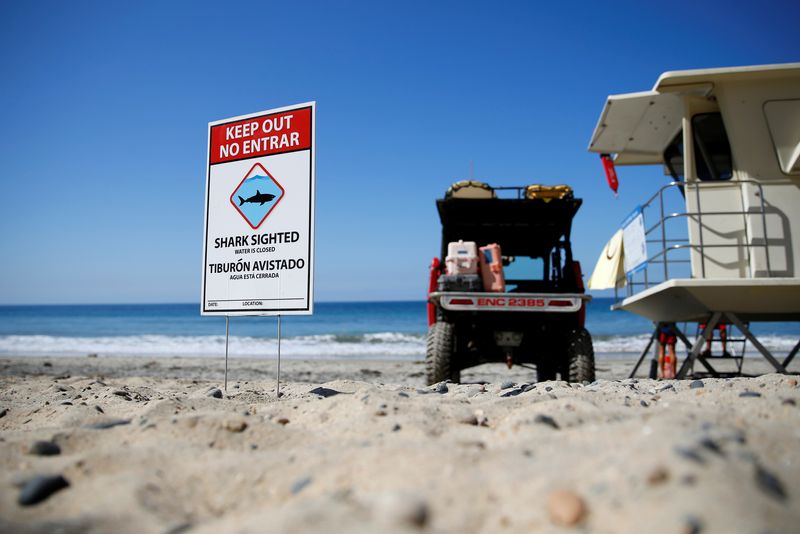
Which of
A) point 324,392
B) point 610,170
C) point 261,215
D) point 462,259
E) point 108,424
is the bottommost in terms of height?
point 324,392

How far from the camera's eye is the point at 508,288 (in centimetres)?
862

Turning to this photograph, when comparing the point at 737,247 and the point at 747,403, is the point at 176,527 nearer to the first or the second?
the point at 747,403

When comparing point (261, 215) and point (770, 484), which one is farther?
point (261, 215)

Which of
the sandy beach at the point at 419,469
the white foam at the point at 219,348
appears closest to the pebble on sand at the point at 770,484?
the sandy beach at the point at 419,469

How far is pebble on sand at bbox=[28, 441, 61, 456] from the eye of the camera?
2.49 m

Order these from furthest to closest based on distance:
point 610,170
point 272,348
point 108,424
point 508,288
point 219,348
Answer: point 219,348 → point 272,348 → point 610,170 → point 508,288 → point 108,424

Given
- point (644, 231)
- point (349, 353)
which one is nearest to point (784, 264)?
point (644, 231)

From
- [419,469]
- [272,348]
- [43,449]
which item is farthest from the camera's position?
[272,348]

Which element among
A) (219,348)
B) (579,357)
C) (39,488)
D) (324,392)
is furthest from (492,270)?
(219,348)

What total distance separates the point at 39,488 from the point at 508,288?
24.0ft

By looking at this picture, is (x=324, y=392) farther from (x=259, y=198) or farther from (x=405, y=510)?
(x=405, y=510)

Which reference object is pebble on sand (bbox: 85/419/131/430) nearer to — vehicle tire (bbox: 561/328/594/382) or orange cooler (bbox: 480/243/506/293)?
orange cooler (bbox: 480/243/506/293)

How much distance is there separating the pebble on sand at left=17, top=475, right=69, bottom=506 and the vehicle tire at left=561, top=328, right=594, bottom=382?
568 centimetres

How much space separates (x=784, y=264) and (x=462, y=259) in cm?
363
